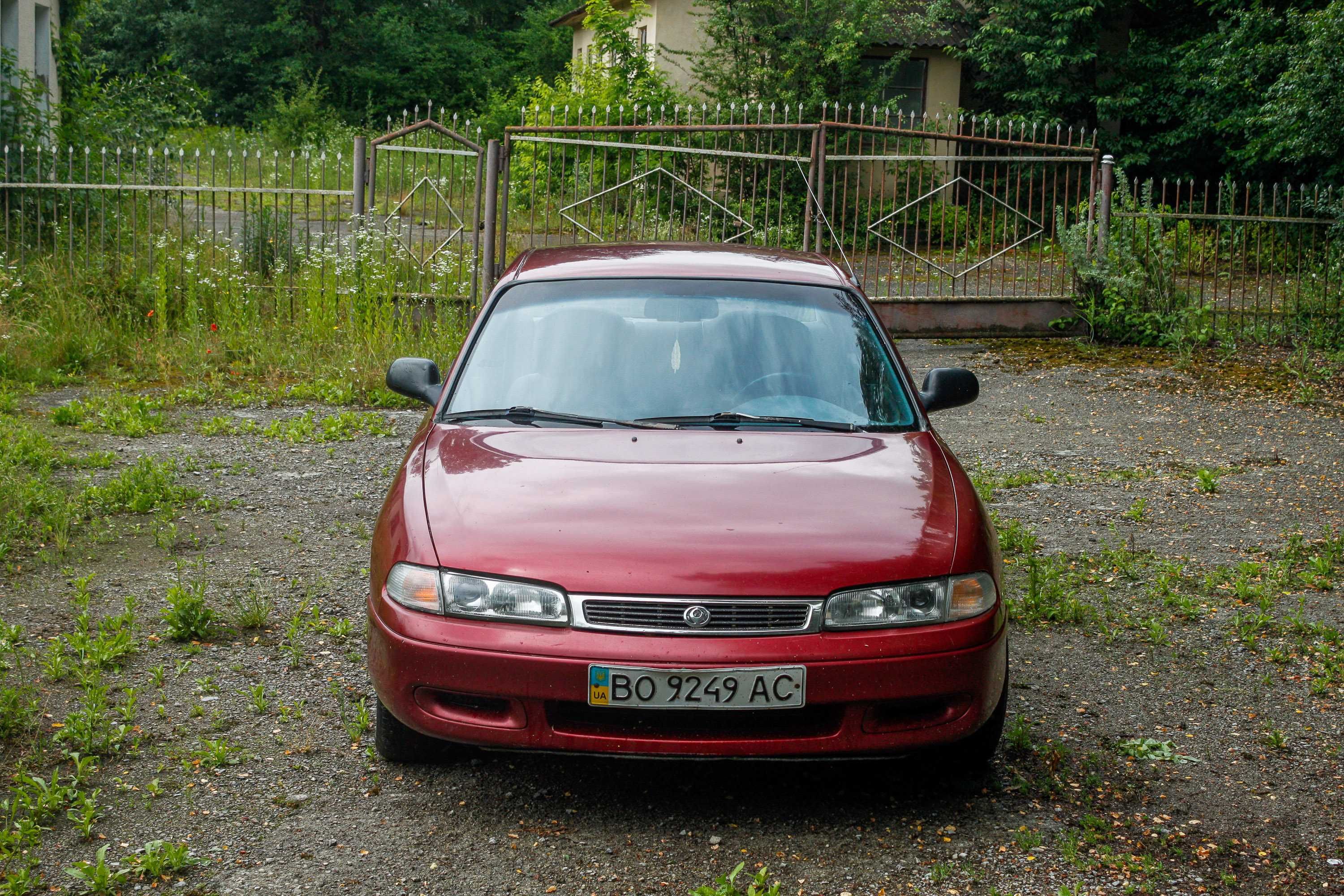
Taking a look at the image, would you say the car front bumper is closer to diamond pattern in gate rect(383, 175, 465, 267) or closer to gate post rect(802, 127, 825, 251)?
diamond pattern in gate rect(383, 175, 465, 267)

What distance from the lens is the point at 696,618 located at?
3318 mm

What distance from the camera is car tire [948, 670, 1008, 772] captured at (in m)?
3.78

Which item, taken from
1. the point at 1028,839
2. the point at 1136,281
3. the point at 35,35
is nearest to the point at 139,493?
the point at 1028,839

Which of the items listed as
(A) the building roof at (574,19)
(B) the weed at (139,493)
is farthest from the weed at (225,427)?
(A) the building roof at (574,19)

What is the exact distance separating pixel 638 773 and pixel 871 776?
0.69 m

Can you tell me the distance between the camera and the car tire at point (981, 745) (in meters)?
3.78

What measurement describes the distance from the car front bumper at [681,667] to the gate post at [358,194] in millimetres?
8607

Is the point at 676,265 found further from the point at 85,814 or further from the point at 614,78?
the point at 614,78

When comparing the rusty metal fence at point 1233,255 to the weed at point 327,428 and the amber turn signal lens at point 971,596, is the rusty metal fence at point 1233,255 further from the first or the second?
the amber turn signal lens at point 971,596

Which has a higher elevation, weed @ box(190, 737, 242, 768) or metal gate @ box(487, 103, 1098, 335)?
metal gate @ box(487, 103, 1098, 335)

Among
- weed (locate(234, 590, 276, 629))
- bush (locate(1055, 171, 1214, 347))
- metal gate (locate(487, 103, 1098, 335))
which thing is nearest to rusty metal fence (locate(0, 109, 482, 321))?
metal gate (locate(487, 103, 1098, 335))

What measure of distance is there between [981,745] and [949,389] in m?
1.48

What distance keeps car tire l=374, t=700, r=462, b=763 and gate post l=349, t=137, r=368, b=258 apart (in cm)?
824

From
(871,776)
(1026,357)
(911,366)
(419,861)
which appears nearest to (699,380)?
(871,776)
